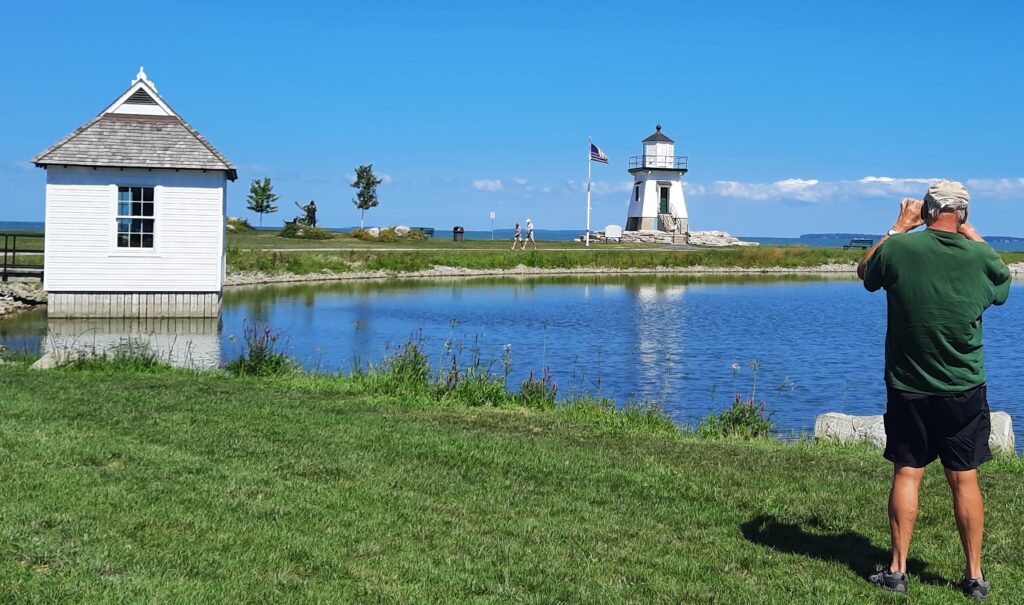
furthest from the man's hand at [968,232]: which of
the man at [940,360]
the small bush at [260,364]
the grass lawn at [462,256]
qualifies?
the grass lawn at [462,256]

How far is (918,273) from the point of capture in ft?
20.1

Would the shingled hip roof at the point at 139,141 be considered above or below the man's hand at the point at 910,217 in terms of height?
above

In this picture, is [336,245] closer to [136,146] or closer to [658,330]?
[658,330]

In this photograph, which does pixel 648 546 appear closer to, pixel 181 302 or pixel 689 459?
pixel 689 459

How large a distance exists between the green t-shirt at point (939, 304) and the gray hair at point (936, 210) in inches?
4.2

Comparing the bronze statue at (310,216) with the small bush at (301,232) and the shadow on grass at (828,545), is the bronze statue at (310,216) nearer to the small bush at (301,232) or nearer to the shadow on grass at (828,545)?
the small bush at (301,232)

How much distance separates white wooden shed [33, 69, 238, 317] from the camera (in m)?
26.8

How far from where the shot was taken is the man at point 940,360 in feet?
19.8

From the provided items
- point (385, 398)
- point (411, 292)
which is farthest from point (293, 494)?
point (411, 292)

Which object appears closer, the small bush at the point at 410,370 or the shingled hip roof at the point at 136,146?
the small bush at the point at 410,370

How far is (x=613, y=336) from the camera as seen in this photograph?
1178 inches

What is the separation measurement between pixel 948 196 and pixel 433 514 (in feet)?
13.7

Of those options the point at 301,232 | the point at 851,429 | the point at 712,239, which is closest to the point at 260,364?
the point at 851,429

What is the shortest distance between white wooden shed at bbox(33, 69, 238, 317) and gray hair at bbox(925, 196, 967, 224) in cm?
2357
